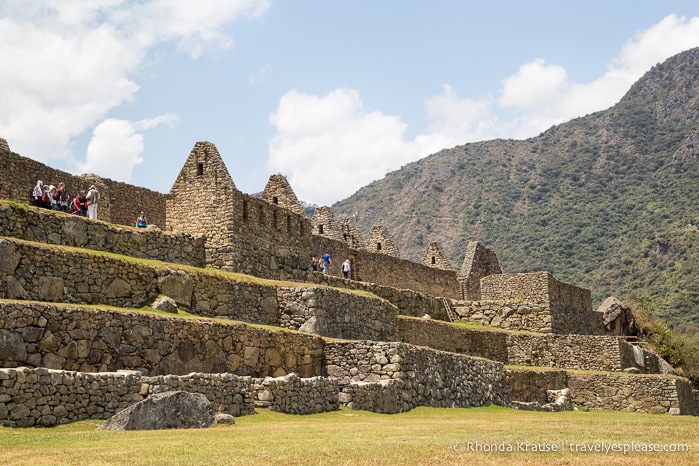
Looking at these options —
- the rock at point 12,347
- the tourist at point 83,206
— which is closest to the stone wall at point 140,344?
the rock at point 12,347

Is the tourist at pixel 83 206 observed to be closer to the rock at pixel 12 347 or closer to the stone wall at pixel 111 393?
the rock at pixel 12 347

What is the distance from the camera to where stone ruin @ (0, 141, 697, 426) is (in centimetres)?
1761

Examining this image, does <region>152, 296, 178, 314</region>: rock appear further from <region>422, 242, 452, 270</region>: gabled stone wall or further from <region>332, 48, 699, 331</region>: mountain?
<region>332, 48, 699, 331</region>: mountain

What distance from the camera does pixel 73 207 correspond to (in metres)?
27.5

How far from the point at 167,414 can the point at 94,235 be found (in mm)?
9414

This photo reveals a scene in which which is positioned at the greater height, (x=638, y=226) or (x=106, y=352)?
(x=638, y=226)

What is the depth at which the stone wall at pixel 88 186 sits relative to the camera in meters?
26.7

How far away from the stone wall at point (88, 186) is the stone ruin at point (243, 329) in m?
0.08

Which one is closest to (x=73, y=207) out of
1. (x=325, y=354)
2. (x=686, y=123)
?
(x=325, y=354)

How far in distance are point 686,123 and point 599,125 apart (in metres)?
14.2

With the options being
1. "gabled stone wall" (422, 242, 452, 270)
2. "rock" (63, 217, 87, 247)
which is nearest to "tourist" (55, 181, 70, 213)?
"rock" (63, 217, 87, 247)

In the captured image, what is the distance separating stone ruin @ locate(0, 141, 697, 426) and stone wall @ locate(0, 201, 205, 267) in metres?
0.04

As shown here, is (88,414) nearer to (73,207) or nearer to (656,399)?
(73,207)

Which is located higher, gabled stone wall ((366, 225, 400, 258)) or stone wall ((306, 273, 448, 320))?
gabled stone wall ((366, 225, 400, 258))
